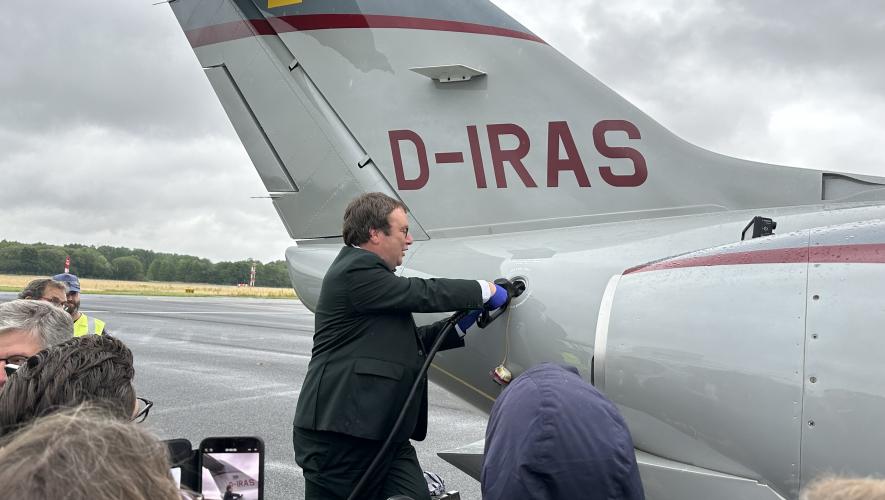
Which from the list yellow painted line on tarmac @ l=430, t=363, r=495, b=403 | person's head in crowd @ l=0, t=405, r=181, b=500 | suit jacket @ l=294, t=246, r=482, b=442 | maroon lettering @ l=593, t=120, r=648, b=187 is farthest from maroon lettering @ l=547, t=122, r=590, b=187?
person's head in crowd @ l=0, t=405, r=181, b=500

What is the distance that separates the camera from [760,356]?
2.37 metres

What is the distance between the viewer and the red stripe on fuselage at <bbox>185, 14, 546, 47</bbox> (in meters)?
3.74

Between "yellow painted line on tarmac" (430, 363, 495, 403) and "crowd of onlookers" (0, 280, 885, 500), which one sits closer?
"crowd of onlookers" (0, 280, 885, 500)

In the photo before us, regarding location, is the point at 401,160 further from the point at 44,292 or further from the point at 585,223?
the point at 44,292

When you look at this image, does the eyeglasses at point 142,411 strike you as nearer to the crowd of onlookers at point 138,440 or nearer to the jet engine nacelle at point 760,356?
the crowd of onlookers at point 138,440

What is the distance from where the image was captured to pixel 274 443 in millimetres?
6465

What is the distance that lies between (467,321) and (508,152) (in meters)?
1.00

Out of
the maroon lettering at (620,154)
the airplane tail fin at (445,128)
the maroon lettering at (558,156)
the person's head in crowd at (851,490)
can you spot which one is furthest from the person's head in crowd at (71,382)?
the maroon lettering at (620,154)

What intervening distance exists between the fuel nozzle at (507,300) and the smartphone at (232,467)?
1360 mm

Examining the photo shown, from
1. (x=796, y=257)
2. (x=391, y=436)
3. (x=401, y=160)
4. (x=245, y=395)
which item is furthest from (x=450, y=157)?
(x=245, y=395)

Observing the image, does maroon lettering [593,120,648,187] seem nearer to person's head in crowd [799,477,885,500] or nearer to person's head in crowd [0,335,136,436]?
person's head in crowd [0,335,136,436]

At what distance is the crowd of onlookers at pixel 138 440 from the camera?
2.65 feet

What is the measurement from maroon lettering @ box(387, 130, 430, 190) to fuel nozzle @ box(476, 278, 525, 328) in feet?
3.01

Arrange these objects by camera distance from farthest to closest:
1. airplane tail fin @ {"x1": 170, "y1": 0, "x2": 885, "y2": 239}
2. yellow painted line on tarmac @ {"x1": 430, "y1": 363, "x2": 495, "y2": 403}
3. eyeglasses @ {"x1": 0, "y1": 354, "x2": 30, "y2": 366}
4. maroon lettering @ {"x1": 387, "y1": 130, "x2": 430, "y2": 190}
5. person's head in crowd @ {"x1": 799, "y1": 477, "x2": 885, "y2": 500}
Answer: maroon lettering @ {"x1": 387, "y1": 130, "x2": 430, "y2": 190} → airplane tail fin @ {"x1": 170, "y1": 0, "x2": 885, "y2": 239} → yellow painted line on tarmac @ {"x1": 430, "y1": 363, "x2": 495, "y2": 403} → eyeglasses @ {"x1": 0, "y1": 354, "x2": 30, "y2": 366} → person's head in crowd @ {"x1": 799, "y1": 477, "x2": 885, "y2": 500}
